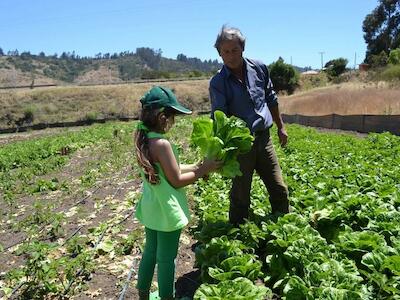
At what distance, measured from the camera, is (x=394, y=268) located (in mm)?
3115

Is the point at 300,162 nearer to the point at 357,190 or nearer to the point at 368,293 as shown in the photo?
the point at 357,190

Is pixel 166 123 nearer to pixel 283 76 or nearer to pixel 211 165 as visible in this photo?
pixel 211 165

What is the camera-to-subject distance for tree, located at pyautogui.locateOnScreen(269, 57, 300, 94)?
2008 inches

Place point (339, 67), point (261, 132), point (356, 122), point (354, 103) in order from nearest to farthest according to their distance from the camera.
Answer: point (261, 132), point (356, 122), point (354, 103), point (339, 67)

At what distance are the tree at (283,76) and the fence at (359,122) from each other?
94.3 feet

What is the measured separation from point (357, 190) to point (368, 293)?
9.71 feet

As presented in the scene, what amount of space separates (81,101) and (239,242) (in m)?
51.9

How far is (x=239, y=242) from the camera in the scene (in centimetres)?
401

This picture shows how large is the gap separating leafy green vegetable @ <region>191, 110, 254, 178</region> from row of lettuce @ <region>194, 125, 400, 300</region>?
714 mm

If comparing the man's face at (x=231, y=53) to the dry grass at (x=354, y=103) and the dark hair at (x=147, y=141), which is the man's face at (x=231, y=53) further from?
the dry grass at (x=354, y=103)

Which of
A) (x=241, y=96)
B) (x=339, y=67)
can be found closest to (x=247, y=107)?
(x=241, y=96)

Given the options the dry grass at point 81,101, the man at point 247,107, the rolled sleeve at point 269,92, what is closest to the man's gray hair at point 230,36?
the man at point 247,107

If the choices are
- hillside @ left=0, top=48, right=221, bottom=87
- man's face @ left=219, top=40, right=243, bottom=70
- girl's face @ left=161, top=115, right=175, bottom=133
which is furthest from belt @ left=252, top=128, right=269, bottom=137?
hillside @ left=0, top=48, right=221, bottom=87

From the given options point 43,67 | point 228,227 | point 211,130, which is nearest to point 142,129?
point 211,130
